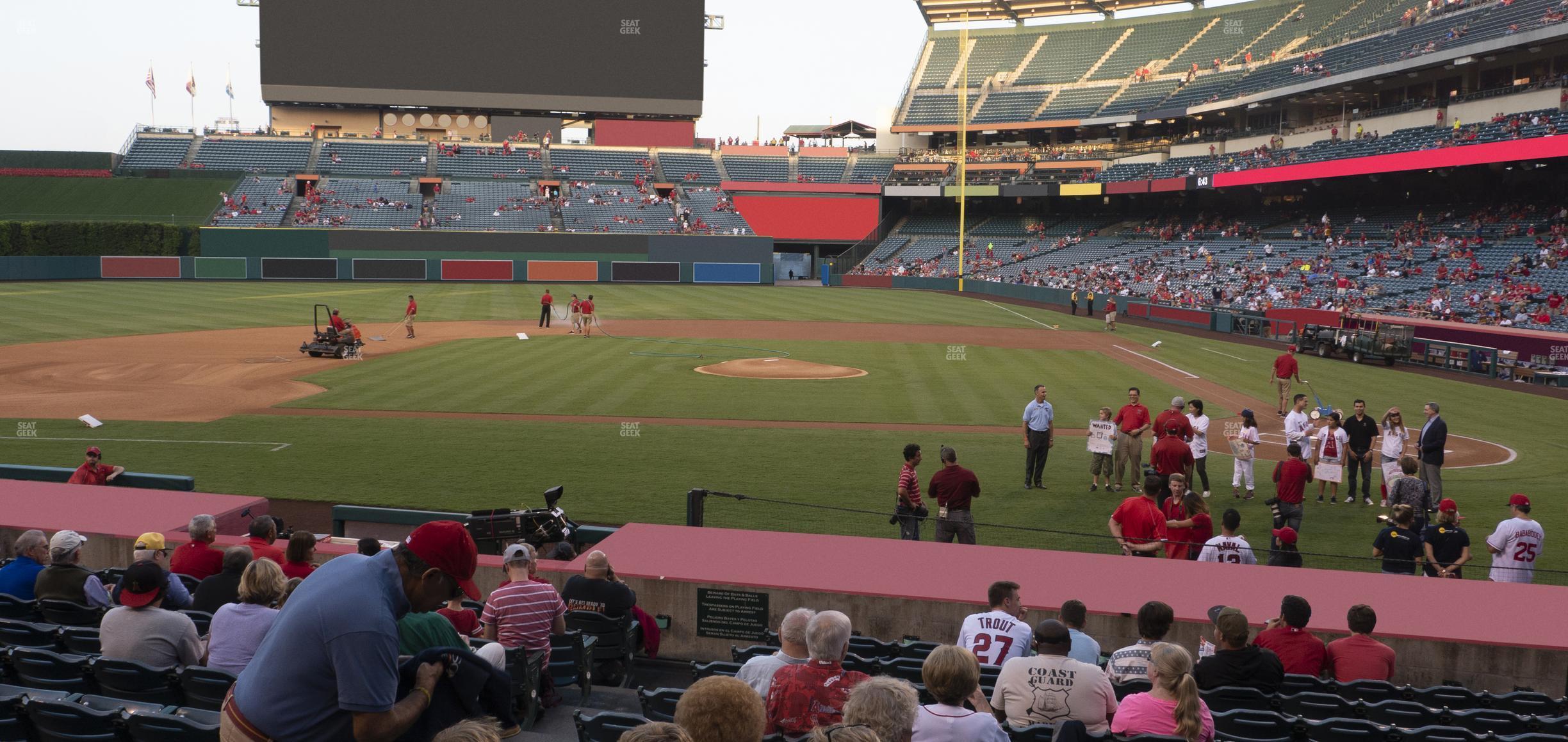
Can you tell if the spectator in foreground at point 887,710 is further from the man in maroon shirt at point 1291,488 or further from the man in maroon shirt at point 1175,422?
the man in maroon shirt at point 1175,422

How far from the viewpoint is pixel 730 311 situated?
2137 inches

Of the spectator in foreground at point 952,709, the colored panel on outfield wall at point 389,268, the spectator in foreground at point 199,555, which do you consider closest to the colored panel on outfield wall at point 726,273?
the colored panel on outfield wall at point 389,268

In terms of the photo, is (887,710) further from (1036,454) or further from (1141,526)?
(1036,454)

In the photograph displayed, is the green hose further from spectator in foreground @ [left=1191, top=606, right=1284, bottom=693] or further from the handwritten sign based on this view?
spectator in foreground @ [left=1191, top=606, right=1284, bottom=693]

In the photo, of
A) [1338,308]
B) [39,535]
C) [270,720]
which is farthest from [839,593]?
[1338,308]

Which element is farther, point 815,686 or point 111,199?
point 111,199

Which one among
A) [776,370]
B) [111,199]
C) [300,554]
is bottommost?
[300,554]

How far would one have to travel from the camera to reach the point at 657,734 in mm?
3477

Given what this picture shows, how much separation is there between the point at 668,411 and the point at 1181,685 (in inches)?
783

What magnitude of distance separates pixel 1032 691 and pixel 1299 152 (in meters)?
63.2

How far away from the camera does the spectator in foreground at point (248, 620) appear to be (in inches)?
250

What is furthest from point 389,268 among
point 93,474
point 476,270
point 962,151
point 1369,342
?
point 93,474

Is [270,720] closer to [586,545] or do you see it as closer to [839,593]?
[839,593]

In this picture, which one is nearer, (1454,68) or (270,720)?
(270,720)
